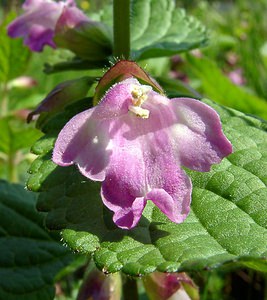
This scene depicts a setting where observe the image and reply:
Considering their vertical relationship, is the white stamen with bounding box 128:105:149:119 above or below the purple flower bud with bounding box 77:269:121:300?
above

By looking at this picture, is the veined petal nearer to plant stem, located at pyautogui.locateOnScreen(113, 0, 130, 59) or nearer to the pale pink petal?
plant stem, located at pyautogui.locateOnScreen(113, 0, 130, 59)

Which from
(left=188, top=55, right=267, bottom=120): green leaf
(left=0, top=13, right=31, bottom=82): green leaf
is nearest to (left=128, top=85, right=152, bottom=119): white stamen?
(left=0, top=13, right=31, bottom=82): green leaf

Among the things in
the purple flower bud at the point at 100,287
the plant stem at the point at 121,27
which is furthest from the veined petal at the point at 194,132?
the purple flower bud at the point at 100,287

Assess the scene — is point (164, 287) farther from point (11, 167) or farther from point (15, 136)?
point (11, 167)

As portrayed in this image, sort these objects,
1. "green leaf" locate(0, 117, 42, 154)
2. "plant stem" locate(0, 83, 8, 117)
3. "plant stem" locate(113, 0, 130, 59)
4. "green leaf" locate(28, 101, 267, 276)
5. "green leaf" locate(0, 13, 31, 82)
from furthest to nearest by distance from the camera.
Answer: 1. "plant stem" locate(0, 83, 8, 117)
2. "green leaf" locate(0, 13, 31, 82)
3. "green leaf" locate(0, 117, 42, 154)
4. "plant stem" locate(113, 0, 130, 59)
5. "green leaf" locate(28, 101, 267, 276)

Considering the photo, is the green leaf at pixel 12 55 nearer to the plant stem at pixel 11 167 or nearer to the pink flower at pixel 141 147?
Answer: the plant stem at pixel 11 167
